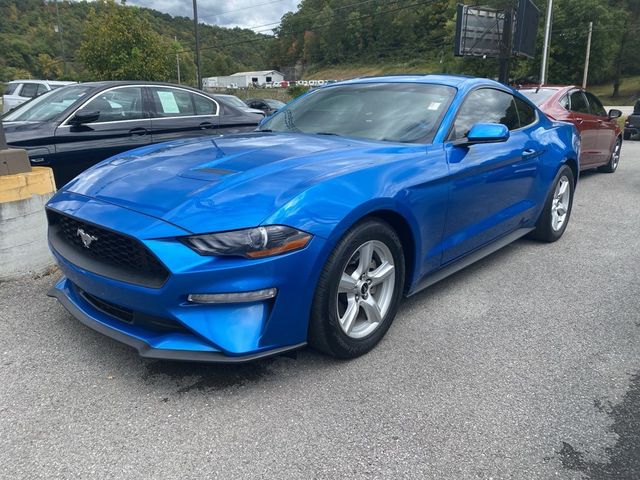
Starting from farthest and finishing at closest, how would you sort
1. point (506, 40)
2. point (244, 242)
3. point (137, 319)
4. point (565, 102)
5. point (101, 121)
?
point (506, 40)
point (565, 102)
point (101, 121)
point (137, 319)
point (244, 242)

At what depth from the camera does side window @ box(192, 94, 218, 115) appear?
6.72 meters

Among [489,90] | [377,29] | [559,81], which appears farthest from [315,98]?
[377,29]

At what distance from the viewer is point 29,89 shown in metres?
14.9

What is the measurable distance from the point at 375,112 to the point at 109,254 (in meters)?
2.03

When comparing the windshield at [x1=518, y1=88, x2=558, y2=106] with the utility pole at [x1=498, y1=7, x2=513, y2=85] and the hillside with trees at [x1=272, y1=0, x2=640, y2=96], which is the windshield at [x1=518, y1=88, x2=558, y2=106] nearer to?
the utility pole at [x1=498, y1=7, x2=513, y2=85]

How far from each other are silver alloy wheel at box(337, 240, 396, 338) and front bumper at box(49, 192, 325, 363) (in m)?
0.33

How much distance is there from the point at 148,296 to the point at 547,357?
85.1 inches

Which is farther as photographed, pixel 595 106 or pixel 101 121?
pixel 595 106

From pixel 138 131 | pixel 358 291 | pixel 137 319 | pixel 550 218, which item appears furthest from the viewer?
pixel 138 131

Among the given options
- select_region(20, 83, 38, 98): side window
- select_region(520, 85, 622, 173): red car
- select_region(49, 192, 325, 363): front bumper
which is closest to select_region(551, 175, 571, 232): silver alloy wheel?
select_region(520, 85, 622, 173): red car

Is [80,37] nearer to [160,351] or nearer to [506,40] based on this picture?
[506,40]

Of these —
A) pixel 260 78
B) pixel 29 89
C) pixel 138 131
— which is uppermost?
pixel 260 78

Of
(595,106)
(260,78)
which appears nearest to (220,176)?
(595,106)

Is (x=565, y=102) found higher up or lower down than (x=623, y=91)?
higher up
